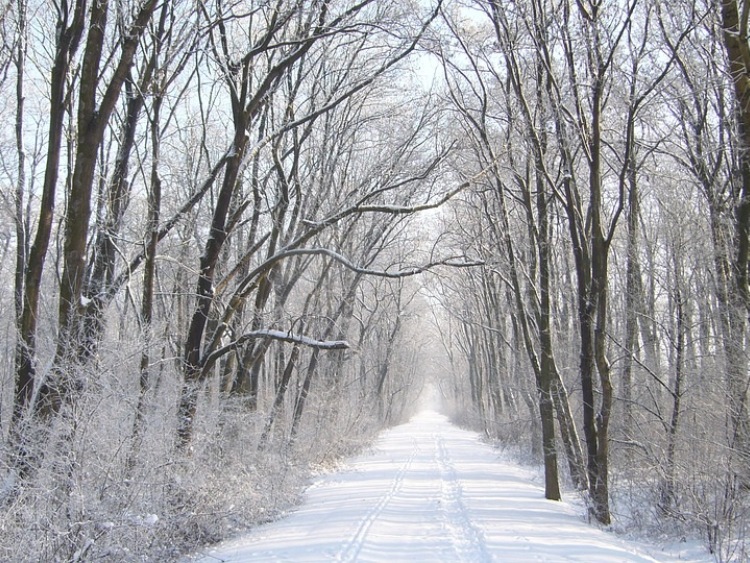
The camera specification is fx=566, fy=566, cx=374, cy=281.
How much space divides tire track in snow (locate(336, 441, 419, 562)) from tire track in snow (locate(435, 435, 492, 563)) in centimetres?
101

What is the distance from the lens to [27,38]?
34.6ft

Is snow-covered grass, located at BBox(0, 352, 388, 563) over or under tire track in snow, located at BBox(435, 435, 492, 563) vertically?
over

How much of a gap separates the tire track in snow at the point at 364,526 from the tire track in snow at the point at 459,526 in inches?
39.7

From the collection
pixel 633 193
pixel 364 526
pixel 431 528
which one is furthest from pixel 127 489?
pixel 633 193

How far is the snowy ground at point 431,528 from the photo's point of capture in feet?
22.0

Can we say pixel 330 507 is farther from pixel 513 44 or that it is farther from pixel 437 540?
pixel 513 44

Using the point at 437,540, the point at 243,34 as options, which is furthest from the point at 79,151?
the point at 437,540

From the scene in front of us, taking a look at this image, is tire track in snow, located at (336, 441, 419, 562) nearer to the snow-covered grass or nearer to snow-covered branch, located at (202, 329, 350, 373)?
the snow-covered grass

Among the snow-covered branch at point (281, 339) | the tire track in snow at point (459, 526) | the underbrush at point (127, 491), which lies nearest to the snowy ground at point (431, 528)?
the tire track in snow at point (459, 526)

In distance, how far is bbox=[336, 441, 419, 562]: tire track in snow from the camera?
6570 mm

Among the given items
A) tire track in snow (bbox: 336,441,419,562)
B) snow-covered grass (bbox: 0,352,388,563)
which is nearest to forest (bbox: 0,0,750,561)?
snow-covered grass (bbox: 0,352,388,563)

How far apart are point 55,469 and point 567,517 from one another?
7642mm

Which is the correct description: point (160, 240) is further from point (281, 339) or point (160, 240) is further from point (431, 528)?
point (431, 528)

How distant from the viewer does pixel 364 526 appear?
27.0 ft
